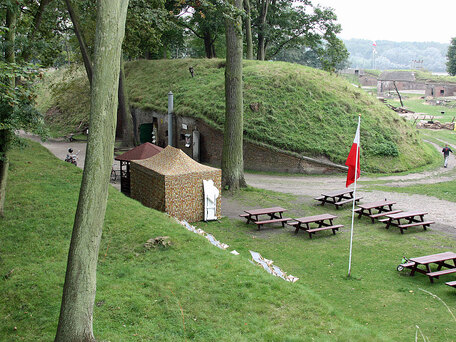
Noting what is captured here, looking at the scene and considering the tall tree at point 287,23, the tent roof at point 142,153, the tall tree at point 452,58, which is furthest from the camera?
the tall tree at point 452,58

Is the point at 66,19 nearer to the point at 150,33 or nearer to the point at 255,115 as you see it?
the point at 150,33

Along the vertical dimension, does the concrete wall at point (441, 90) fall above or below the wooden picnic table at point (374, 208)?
above

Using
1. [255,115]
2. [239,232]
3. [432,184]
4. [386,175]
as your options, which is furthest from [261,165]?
[239,232]

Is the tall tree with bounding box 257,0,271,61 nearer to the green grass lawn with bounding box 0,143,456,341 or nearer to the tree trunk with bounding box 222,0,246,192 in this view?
the tree trunk with bounding box 222,0,246,192

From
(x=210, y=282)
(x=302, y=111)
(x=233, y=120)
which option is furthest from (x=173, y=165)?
(x=302, y=111)

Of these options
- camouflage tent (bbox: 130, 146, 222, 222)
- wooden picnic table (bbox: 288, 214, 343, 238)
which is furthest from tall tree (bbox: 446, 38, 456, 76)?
camouflage tent (bbox: 130, 146, 222, 222)

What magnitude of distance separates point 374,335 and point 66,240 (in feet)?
25.3

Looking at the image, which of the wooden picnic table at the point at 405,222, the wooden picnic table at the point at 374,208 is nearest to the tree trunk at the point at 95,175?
the wooden picnic table at the point at 405,222

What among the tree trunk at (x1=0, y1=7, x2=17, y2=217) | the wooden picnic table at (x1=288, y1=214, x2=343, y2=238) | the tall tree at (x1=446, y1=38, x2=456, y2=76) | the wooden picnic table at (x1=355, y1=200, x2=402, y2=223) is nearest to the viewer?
the tree trunk at (x1=0, y1=7, x2=17, y2=217)

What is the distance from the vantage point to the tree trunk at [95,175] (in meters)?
6.42

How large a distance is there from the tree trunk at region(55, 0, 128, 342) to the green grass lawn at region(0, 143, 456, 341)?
923 millimetres

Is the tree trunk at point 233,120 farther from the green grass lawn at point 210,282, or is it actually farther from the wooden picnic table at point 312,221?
the wooden picnic table at point 312,221

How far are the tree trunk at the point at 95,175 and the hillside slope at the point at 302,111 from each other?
70.1 feet

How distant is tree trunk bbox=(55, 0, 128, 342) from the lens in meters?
6.42
